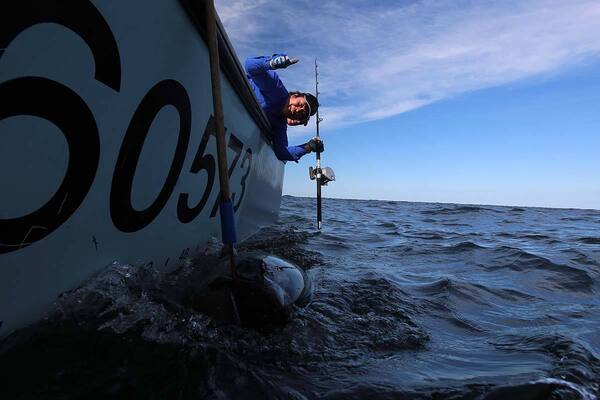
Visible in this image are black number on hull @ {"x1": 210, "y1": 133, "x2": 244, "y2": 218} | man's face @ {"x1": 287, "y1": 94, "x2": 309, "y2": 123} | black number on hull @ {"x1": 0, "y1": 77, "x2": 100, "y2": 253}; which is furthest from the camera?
man's face @ {"x1": 287, "y1": 94, "x2": 309, "y2": 123}

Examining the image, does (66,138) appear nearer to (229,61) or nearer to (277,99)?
(229,61)

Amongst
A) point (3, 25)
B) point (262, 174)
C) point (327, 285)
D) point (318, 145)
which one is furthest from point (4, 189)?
point (318, 145)

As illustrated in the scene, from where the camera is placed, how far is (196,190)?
2.90 m

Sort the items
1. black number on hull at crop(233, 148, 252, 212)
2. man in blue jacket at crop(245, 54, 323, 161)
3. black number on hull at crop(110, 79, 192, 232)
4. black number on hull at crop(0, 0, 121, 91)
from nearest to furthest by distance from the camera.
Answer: black number on hull at crop(0, 0, 121, 91) < black number on hull at crop(110, 79, 192, 232) < black number on hull at crop(233, 148, 252, 212) < man in blue jacket at crop(245, 54, 323, 161)

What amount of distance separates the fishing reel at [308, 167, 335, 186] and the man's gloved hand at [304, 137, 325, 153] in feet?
1.47

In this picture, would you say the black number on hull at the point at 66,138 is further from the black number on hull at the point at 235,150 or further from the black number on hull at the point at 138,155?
the black number on hull at the point at 235,150

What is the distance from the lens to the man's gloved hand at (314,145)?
7.01 m

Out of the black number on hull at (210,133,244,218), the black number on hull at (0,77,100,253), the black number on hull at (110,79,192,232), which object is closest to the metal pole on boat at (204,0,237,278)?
the black number on hull at (110,79,192,232)

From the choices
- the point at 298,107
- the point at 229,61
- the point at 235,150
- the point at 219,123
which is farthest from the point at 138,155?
the point at 298,107

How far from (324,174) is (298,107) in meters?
2.31

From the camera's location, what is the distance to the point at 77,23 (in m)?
1.50

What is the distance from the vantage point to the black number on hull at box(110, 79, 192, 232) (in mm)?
1973

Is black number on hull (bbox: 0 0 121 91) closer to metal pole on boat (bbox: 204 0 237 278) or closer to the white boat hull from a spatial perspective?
the white boat hull

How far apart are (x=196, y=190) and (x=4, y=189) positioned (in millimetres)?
1545
